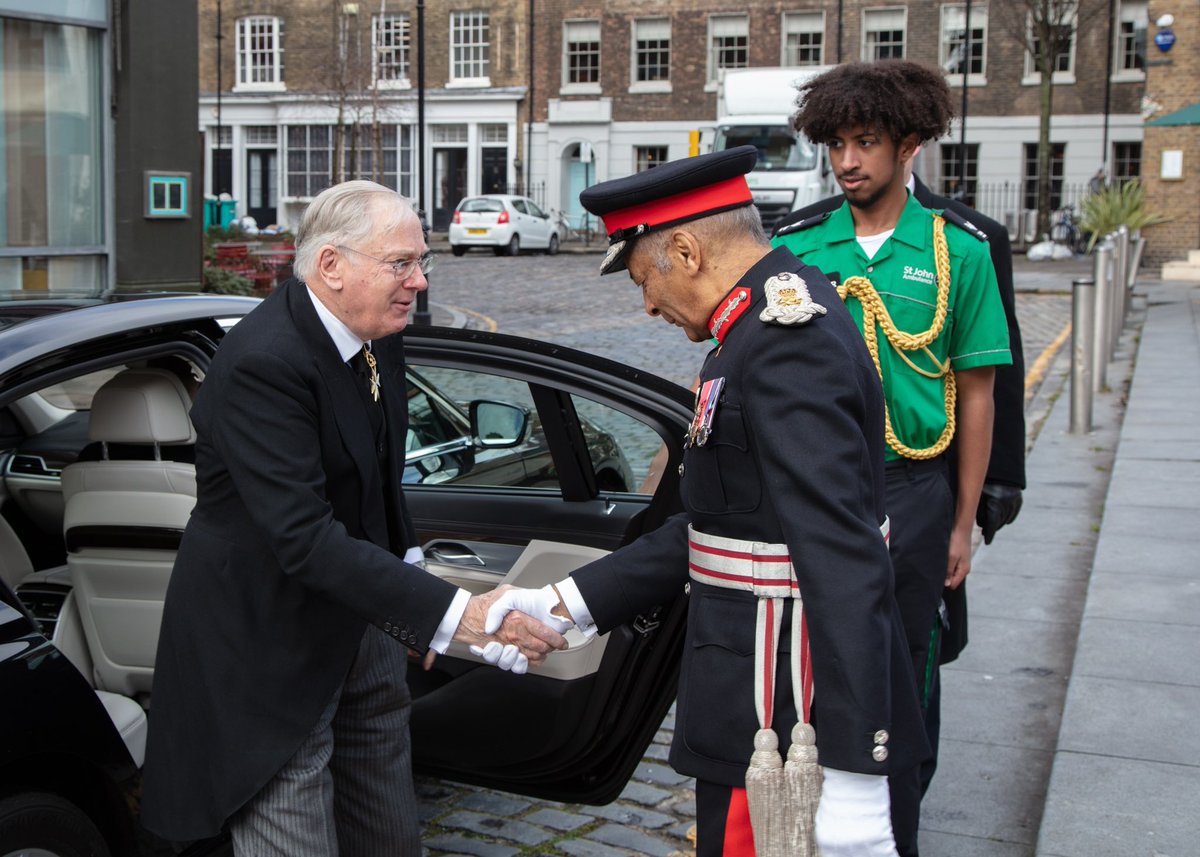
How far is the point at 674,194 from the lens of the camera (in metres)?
2.47

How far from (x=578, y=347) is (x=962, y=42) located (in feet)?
107

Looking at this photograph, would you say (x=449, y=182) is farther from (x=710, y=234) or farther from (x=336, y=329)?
(x=710, y=234)

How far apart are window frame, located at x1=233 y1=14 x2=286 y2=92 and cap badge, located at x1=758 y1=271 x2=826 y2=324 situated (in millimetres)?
50207

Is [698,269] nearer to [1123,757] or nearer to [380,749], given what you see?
[380,749]

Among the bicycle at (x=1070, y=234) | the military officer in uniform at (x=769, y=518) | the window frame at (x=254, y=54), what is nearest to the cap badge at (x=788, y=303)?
the military officer in uniform at (x=769, y=518)

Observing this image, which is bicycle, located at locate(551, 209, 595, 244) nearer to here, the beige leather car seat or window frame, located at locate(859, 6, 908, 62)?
window frame, located at locate(859, 6, 908, 62)

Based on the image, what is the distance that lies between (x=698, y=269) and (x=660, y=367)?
11.4 m

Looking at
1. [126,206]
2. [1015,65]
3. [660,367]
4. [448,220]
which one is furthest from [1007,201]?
[126,206]

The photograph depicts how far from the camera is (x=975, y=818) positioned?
4.31 m

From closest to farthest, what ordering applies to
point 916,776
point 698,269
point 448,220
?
point 698,269 → point 916,776 → point 448,220

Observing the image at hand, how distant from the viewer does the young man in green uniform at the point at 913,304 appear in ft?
11.4

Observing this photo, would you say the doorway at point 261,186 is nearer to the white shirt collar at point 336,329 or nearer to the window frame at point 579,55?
the window frame at point 579,55

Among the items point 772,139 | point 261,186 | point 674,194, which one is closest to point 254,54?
point 261,186

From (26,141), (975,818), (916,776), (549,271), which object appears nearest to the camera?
(916,776)
